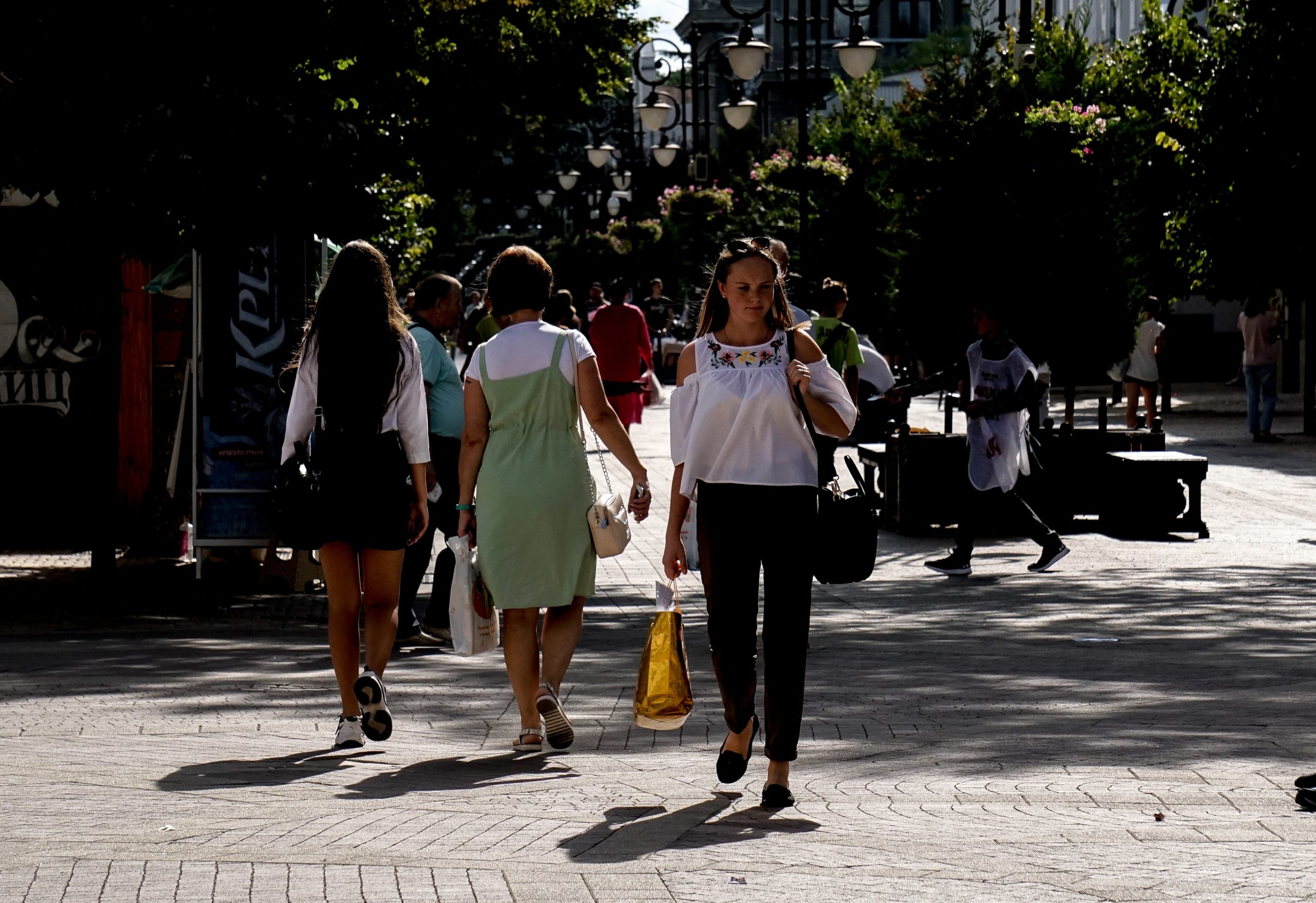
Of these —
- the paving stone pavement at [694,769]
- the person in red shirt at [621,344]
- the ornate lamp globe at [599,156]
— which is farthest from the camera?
the ornate lamp globe at [599,156]

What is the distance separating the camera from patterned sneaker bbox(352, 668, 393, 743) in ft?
23.1

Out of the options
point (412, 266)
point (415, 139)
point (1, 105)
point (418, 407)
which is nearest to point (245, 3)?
point (1, 105)

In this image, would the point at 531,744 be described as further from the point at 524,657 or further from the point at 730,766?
the point at 730,766

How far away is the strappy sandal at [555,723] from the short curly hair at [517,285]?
1375 mm

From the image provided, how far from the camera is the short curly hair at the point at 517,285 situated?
714cm

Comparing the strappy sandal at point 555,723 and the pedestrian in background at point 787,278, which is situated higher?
the pedestrian in background at point 787,278

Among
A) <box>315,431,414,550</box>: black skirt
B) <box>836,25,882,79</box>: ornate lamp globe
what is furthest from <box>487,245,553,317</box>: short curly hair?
<box>836,25,882,79</box>: ornate lamp globe

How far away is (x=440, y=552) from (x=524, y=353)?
339 cm

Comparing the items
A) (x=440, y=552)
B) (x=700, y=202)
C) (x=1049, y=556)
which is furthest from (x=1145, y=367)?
(x=700, y=202)

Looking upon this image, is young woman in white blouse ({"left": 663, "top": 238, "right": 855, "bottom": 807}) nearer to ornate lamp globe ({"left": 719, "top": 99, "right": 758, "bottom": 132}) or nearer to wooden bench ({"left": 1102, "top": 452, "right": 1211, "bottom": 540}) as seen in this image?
wooden bench ({"left": 1102, "top": 452, "right": 1211, "bottom": 540})

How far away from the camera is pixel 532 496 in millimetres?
7008

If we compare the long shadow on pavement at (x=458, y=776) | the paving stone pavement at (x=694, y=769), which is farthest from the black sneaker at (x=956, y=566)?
the long shadow on pavement at (x=458, y=776)

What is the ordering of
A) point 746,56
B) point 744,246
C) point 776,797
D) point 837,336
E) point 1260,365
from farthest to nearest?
point 1260,365 → point 746,56 → point 837,336 → point 744,246 → point 776,797

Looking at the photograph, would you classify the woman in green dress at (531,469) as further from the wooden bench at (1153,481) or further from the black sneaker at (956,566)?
the wooden bench at (1153,481)
